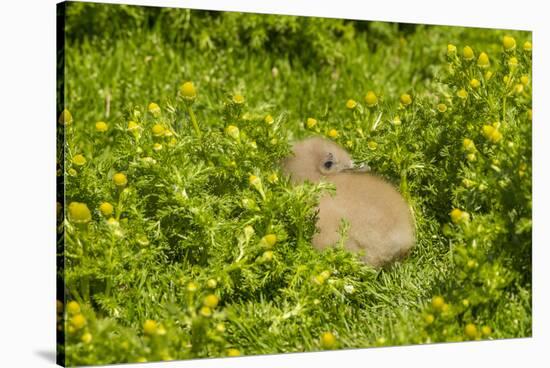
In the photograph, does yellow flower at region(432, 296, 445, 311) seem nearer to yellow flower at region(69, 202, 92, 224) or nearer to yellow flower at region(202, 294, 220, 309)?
yellow flower at region(202, 294, 220, 309)

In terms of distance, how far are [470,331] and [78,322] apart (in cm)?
157

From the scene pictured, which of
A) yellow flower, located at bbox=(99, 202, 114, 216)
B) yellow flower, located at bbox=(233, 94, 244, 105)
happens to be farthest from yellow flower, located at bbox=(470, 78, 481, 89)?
yellow flower, located at bbox=(99, 202, 114, 216)

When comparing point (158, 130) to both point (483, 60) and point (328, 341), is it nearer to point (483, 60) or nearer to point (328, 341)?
point (328, 341)

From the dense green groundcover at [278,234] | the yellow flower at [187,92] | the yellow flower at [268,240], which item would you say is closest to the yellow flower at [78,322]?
the dense green groundcover at [278,234]

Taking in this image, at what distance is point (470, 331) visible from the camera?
3.54 m

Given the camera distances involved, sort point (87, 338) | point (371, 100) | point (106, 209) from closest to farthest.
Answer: point (87, 338) < point (106, 209) < point (371, 100)

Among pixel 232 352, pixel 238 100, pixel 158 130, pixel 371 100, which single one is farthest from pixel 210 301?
pixel 371 100

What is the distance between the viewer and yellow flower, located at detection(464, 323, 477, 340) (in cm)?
353

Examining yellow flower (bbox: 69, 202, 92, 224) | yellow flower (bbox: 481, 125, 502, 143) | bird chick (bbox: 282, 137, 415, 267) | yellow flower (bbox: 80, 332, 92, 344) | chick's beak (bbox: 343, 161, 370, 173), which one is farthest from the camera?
chick's beak (bbox: 343, 161, 370, 173)

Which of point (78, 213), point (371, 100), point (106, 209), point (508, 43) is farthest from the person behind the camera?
point (371, 100)

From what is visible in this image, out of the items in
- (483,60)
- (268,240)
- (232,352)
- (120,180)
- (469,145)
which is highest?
(483,60)

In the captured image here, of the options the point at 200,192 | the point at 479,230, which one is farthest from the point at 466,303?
the point at 200,192

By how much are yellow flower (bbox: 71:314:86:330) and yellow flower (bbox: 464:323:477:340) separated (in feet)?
5.03

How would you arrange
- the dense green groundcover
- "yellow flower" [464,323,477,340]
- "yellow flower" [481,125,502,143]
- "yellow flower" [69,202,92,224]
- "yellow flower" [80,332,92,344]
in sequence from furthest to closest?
"yellow flower" [481,125,502,143], "yellow flower" [464,323,477,340], the dense green groundcover, "yellow flower" [69,202,92,224], "yellow flower" [80,332,92,344]
